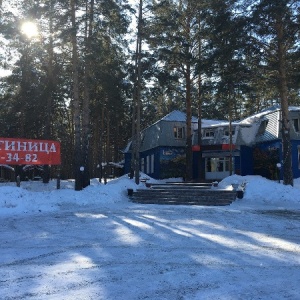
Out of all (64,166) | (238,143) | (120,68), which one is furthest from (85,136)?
(64,166)

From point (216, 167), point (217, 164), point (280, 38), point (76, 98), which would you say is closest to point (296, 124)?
point (217, 164)

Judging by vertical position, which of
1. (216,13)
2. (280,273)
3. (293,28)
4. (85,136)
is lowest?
(280,273)

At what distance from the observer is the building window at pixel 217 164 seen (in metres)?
32.0

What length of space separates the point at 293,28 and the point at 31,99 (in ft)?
64.7

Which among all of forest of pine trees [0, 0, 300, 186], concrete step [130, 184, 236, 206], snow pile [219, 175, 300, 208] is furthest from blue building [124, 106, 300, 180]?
snow pile [219, 175, 300, 208]

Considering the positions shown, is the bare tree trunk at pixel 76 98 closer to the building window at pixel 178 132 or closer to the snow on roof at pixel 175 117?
the snow on roof at pixel 175 117

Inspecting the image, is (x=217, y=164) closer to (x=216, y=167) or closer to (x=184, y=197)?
(x=216, y=167)

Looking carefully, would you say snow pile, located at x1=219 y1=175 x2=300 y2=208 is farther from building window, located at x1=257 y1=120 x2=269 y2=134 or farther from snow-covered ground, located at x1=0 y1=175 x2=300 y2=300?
building window, located at x1=257 y1=120 x2=269 y2=134

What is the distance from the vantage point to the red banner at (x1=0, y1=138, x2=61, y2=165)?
61.1 feet

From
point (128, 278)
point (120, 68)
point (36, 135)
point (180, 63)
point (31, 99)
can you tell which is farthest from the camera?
point (36, 135)

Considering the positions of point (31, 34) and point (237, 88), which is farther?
point (31, 34)

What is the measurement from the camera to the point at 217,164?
32312mm

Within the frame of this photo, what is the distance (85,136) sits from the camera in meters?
20.9

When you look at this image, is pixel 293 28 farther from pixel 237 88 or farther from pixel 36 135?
pixel 36 135
